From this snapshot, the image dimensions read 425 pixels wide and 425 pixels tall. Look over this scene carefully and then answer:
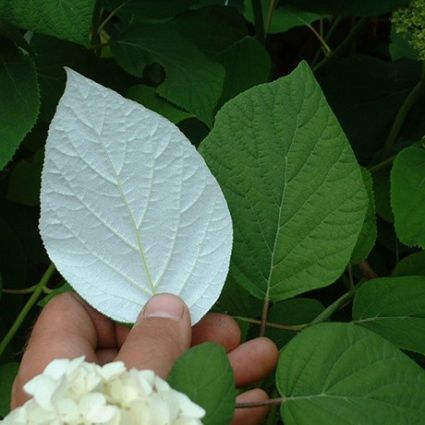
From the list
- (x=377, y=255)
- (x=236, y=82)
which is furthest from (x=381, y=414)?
(x=236, y=82)

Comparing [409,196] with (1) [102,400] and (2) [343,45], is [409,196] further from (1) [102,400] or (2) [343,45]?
(2) [343,45]

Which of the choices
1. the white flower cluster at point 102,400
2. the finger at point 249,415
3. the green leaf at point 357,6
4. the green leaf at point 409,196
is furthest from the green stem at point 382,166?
the white flower cluster at point 102,400

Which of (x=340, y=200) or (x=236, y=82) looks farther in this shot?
(x=236, y=82)

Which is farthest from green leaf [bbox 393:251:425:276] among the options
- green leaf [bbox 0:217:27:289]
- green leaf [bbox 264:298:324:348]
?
green leaf [bbox 0:217:27:289]

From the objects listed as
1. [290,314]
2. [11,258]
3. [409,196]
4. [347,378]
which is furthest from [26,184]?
[347,378]

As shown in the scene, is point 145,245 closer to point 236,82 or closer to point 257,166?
point 257,166
